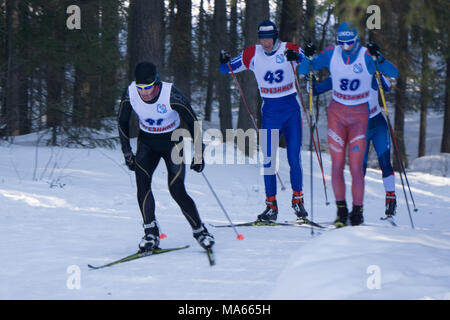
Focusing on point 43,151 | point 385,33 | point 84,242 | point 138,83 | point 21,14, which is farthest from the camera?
point 385,33

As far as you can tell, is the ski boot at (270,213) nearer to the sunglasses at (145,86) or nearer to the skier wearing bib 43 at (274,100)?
the skier wearing bib 43 at (274,100)

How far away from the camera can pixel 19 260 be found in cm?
525

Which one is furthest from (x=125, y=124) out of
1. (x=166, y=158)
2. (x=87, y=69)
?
(x=87, y=69)

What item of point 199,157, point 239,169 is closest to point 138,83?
point 199,157

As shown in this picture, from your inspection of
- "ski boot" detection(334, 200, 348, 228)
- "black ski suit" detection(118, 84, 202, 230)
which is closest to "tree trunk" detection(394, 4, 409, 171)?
"ski boot" detection(334, 200, 348, 228)

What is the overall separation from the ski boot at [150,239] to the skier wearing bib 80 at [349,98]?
7.32 ft

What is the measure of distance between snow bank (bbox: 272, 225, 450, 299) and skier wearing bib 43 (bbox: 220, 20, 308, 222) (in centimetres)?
161

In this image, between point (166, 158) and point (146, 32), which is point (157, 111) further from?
point (146, 32)

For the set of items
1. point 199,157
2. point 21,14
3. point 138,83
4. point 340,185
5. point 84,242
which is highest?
point 21,14

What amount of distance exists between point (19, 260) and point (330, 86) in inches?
156

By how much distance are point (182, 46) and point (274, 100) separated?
9412 millimetres

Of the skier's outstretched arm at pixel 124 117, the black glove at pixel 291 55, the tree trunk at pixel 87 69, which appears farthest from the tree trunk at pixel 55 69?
the skier's outstretched arm at pixel 124 117
